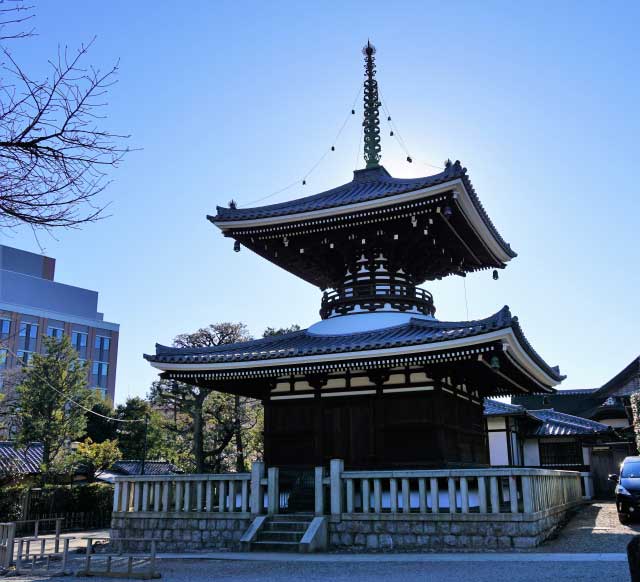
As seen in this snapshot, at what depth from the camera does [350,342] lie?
16375 mm

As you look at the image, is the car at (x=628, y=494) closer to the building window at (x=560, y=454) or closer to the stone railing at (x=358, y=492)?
the stone railing at (x=358, y=492)

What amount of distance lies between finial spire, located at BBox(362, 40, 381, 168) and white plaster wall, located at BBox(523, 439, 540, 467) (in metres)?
18.9

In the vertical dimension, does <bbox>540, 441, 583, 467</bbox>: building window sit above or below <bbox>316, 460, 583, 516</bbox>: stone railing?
above

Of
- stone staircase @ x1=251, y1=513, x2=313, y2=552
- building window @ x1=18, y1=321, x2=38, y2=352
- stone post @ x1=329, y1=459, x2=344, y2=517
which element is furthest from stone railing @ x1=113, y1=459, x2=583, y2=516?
building window @ x1=18, y1=321, x2=38, y2=352

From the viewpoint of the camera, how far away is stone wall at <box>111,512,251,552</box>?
587 inches

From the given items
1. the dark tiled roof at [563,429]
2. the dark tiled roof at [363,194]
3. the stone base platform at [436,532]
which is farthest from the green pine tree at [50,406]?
the dark tiled roof at [563,429]

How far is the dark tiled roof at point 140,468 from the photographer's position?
43.4 m

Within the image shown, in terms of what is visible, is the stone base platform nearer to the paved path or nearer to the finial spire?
the paved path

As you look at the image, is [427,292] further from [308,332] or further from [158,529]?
[158,529]

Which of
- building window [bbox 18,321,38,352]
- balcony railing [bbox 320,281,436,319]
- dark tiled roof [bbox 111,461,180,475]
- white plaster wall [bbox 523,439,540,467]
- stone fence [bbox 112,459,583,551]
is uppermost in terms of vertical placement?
building window [bbox 18,321,38,352]

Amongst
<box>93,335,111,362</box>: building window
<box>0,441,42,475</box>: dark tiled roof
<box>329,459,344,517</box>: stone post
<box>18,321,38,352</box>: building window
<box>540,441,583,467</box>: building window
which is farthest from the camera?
<box>93,335,111,362</box>: building window

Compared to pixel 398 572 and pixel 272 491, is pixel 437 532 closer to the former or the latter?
pixel 398 572

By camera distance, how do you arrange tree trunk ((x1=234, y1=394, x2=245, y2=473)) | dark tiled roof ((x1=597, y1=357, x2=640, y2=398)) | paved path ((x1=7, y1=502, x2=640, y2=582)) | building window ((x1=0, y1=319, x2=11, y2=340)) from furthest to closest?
building window ((x1=0, y1=319, x2=11, y2=340)), dark tiled roof ((x1=597, y1=357, x2=640, y2=398)), tree trunk ((x1=234, y1=394, x2=245, y2=473)), paved path ((x1=7, y1=502, x2=640, y2=582))

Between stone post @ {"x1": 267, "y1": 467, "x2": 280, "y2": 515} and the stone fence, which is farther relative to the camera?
stone post @ {"x1": 267, "y1": 467, "x2": 280, "y2": 515}
